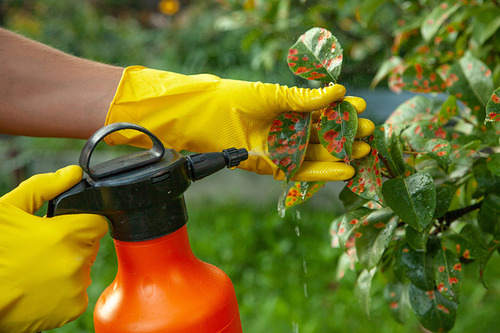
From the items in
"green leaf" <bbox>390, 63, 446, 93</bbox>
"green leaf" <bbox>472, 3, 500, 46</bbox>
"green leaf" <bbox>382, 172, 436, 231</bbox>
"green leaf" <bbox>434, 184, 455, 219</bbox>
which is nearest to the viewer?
"green leaf" <bbox>382, 172, 436, 231</bbox>

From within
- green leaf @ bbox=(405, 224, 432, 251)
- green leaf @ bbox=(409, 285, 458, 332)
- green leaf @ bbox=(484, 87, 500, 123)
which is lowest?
green leaf @ bbox=(409, 285, 458, 332)

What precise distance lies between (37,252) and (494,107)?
2.54ft

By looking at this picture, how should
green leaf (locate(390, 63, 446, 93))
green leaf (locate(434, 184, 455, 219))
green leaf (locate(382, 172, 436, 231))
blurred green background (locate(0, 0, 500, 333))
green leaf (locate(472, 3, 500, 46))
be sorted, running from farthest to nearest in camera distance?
blurred green background (locate(0, 0, 500, 333)) → green leaf (locate(472, 3, 500, 46)) → green leaf (locate(390, 63, 446, 93)) → green leaf (locate(434, 184, 455, 219)) → green leaf (locate(382, 172, 436, 231))

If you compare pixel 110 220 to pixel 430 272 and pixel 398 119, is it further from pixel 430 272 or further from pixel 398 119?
pixel 398 119

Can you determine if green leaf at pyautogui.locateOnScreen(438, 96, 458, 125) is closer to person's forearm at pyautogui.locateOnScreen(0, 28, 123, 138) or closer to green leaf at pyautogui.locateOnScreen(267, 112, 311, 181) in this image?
green leaf at pyautogui.locateOnScreen(267, 112, 311, 181)

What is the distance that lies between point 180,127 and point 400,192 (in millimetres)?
505

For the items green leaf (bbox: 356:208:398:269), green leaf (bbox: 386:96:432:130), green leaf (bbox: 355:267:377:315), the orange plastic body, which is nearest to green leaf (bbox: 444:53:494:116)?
green leaf (bbox: 386:96:432:130)

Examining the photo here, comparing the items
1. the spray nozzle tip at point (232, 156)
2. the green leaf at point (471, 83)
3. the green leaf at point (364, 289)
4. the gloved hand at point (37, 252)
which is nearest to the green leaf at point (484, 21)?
the green leaf at point (471, 83)

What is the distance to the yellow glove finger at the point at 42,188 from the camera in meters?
0.81

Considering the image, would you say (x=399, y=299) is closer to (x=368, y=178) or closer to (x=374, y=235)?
(x=374, y=235)

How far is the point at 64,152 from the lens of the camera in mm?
3883

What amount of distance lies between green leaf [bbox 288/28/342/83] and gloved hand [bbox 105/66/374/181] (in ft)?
0.26

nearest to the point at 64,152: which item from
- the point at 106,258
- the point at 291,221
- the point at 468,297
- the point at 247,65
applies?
the point at 106,258

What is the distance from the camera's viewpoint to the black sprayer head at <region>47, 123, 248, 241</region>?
756mm
